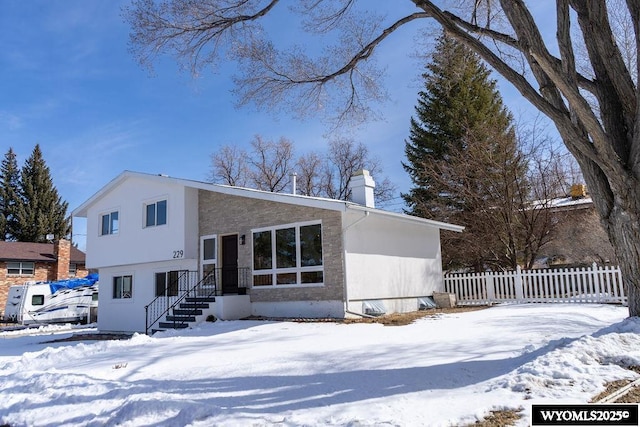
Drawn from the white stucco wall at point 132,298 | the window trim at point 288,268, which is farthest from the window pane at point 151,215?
the window trim at point 288,268

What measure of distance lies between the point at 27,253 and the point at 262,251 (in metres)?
23.9

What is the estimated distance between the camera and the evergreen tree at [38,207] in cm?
4512

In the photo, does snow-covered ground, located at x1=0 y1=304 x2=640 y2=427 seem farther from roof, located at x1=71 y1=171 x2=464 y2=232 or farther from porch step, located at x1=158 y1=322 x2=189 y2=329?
porch step, located at x1=158 y1=322 x2=189 y2=329

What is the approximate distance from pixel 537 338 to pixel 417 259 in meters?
8.53

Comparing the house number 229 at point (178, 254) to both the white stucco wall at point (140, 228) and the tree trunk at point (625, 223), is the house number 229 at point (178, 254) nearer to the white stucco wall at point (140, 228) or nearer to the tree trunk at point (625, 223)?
the white stucco wall at point (140, 228)

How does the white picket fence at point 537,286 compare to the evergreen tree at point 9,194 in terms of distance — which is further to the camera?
the evergreen tree at point 9,194

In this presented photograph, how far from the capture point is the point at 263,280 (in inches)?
598

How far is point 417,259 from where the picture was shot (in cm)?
1681

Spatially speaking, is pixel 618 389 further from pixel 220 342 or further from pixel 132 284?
pixel 132 284

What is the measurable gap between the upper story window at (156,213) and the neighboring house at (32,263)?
16839mm

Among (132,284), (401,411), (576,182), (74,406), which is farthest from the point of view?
(576,182)

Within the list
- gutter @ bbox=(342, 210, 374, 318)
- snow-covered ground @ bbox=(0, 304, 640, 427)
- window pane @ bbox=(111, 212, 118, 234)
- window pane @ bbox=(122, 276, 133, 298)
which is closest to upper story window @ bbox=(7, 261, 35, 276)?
window pane @ bbox=(111, 212, 118, 234)

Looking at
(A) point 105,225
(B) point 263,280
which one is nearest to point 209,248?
(B) point 263,280

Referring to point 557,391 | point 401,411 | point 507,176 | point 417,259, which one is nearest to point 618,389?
point 557,391
